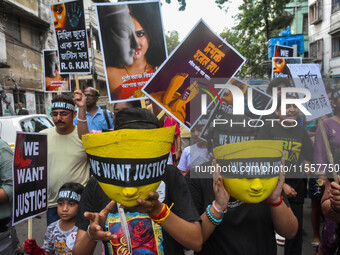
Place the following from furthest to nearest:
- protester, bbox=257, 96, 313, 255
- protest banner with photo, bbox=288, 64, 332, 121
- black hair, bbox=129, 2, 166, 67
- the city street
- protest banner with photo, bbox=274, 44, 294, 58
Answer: protest banner with photo, bbox=274, 44, 294, 58 < the city street < protest banner with photo, bbox=288, 64, 332, 121 < protester, bbox=257, 96, 313, 255 < black hair, bbox=129, 2, 166, 67

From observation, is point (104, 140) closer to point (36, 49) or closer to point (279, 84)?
point (279, 84)

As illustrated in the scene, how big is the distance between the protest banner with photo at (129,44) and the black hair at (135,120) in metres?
1.43

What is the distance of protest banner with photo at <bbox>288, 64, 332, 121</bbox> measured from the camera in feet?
11.6

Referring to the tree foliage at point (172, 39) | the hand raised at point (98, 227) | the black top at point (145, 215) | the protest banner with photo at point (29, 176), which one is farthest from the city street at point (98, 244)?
the tree foliage at point (172, 39)

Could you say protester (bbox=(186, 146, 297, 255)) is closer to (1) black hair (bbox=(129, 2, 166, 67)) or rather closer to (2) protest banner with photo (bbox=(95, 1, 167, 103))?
(2) protest banner with photo (bbox=(95, 1, 167, 103))

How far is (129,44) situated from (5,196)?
171 cm

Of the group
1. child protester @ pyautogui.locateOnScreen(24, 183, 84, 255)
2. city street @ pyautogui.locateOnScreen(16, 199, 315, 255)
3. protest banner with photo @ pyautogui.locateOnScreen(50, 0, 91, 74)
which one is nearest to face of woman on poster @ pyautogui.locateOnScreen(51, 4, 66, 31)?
protest banner with photo @ pyautogui.locateOnScreen(50, 0, 91, 74)

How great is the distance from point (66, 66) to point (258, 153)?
298 cm

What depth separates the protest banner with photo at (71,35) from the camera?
3.63m

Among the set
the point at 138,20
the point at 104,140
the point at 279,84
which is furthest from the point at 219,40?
the point at 104,140

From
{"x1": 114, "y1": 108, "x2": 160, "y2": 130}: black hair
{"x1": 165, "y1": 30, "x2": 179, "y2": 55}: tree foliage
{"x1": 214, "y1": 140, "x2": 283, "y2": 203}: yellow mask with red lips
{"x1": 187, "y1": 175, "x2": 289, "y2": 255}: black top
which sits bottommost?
{"x1": 187, "y1": 175, "x2": 289, "y2": 255}: black top

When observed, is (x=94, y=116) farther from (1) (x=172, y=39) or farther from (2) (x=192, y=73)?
(1) (x=172, y=39)

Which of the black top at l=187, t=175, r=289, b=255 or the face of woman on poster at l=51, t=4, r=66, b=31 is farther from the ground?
the face of woman on poster at l=51, t=4, r=66, b=31

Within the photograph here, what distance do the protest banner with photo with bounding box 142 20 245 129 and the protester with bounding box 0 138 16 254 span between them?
1.22 metres
